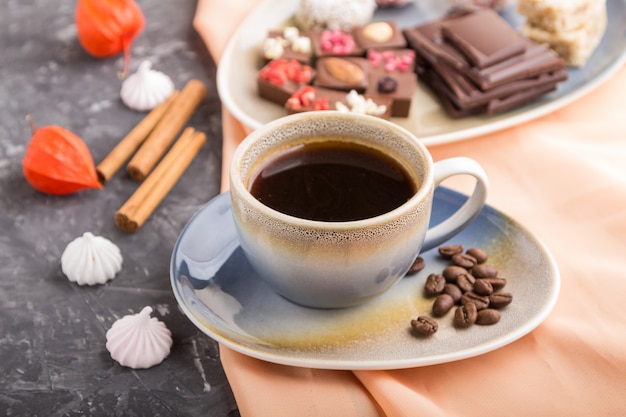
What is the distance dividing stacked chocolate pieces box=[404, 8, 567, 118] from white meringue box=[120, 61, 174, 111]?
1.98 feet

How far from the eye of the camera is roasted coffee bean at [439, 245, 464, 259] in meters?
1.08

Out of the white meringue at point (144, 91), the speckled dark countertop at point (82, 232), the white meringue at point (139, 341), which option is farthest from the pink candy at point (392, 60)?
the white meringue at point (139, 341)

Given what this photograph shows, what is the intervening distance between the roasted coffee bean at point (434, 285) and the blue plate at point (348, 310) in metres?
0.01

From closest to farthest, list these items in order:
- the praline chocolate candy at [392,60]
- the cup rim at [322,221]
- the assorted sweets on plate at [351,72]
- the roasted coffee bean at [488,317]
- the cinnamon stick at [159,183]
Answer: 1. the cup rim at [322,221]
2. the roasted coffee bean at [488,317]
3. the cinnamon stick at [159,183]
4. the assorted sweets on plate at [351,72]
5. the praline chocolate candy at [392,60]

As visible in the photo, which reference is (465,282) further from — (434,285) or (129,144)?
(129,144)

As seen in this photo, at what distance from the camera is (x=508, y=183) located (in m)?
1.35

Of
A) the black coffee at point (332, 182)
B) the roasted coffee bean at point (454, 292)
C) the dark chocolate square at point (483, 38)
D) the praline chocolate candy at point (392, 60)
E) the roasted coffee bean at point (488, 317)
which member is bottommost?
the praline chocolate candy at point (392, 60)

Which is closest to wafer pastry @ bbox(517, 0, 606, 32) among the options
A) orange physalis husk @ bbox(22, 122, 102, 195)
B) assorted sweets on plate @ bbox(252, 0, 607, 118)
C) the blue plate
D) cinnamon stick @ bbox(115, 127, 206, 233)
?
assorted sweets on plate @ bbox(252, 0, 607, 118)

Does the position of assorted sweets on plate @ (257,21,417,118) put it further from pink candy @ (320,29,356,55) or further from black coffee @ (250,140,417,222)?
black coffee @ (250,140,417,222)

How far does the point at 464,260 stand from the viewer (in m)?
1.06

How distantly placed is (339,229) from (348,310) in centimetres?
18

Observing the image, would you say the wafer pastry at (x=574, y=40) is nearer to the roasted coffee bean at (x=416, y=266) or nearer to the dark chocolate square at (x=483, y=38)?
the dark chocolate square at (x=483, y=38)

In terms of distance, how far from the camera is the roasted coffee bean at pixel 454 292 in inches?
39.7

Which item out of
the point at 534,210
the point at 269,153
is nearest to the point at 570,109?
the point at 534,210
